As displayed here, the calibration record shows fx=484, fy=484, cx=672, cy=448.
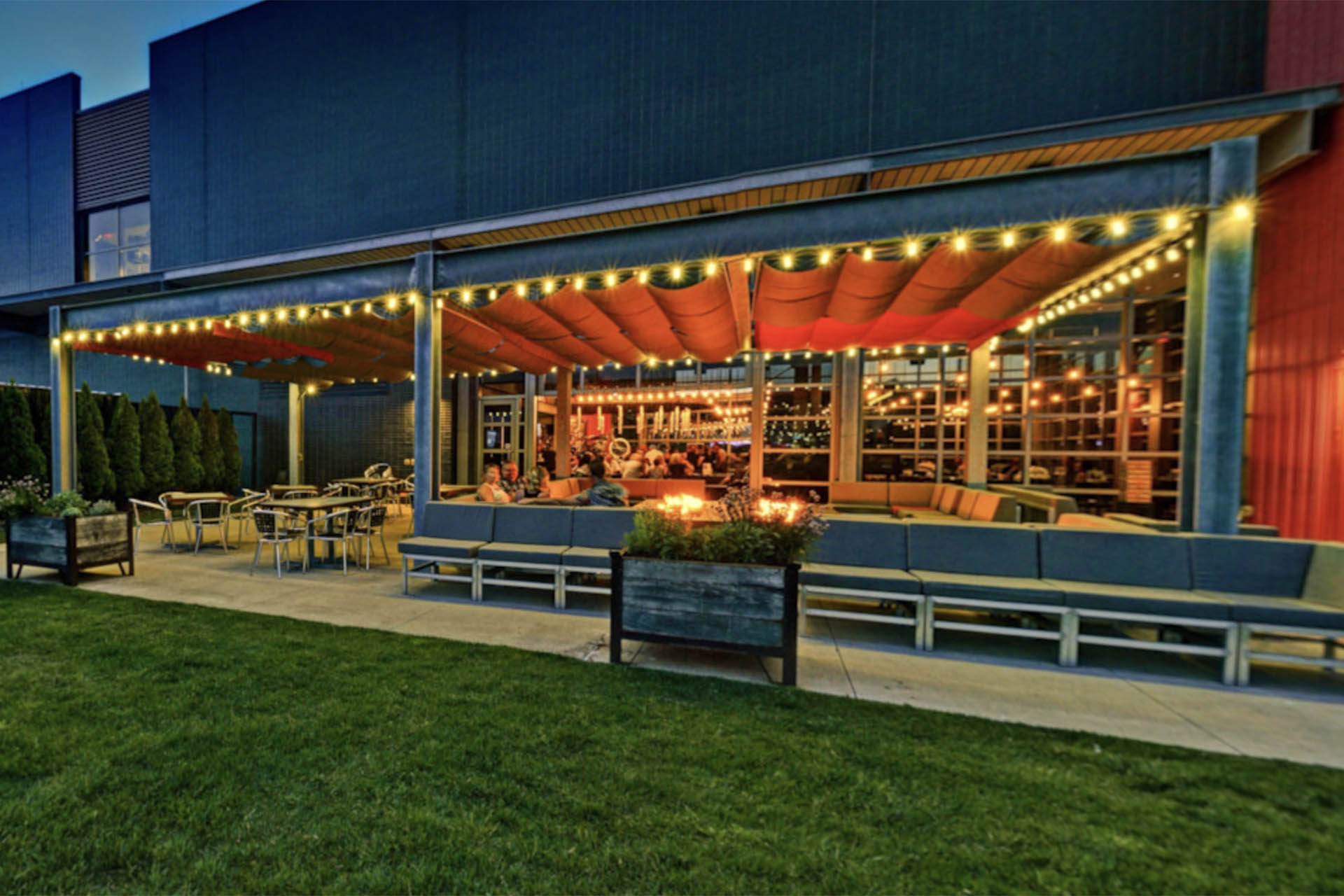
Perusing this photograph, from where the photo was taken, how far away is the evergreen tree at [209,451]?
41.0 feet

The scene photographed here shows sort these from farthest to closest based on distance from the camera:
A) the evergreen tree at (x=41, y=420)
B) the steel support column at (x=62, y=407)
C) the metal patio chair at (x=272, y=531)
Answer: the evergreen tree at (x=41, y=420) → the steel support column at (x=62, y=407) → the metal patio chair at (x=272, y=531)

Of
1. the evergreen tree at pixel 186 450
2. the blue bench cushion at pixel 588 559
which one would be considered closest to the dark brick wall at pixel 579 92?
the evergreen tree at pixel 186 450

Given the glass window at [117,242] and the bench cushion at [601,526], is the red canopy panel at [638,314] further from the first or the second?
the glass window at [117,242]

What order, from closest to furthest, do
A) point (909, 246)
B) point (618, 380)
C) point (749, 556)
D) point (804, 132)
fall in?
point (749, 556)
point (909, 246)
point (804, 132)
point (618, 380)

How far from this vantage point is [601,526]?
5176mm

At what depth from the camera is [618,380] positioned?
1296cm

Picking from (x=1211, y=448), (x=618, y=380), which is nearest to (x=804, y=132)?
(x=618, y=380)

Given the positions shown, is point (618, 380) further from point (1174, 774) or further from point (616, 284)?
point (1174, 774)

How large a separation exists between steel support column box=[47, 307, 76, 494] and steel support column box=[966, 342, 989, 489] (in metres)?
14.6

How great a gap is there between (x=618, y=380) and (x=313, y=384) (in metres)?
8.34

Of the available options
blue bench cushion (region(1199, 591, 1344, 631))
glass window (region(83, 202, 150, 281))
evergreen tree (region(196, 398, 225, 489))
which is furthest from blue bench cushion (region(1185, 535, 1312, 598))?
glass window (region(83, 202, 150, 281))

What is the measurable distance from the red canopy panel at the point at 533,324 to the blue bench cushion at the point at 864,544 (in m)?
4.48

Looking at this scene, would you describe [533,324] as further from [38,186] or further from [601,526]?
[38,186]

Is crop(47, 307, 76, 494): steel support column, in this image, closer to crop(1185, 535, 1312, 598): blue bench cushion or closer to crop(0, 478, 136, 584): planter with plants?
crop(0, 478, 136, 584): planter with plants
